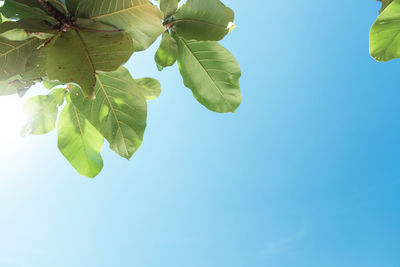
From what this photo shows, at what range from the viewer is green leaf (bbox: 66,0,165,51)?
93 cm

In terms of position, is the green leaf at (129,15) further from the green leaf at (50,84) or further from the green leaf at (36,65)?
the green leaf at (50,84)

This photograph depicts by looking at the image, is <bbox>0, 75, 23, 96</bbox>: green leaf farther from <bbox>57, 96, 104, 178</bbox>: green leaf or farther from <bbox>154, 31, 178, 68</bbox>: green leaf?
<bbox>154, 31, 178, 68</bbox>: green leaf

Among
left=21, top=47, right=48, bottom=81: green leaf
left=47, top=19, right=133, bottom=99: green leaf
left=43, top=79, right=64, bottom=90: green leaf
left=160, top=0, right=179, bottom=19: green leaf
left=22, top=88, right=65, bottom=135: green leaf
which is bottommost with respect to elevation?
left=47, top=19, right=133, bottom=99: green leaf

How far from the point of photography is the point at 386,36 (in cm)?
131

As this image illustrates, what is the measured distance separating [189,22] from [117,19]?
323mm

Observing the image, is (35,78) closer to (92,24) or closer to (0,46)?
(0,46)

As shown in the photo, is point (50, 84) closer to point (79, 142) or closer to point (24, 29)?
point (79, 142)

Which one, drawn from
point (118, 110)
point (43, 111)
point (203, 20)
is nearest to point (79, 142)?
point (43, 111)

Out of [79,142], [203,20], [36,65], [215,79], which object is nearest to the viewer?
[36,65]

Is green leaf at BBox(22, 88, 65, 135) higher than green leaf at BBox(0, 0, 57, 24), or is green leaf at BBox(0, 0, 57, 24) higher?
green leaf at BBox(22, 88, 65, 135)

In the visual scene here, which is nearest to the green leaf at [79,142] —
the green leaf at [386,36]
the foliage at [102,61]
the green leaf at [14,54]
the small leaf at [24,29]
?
the foliage at [102,61]

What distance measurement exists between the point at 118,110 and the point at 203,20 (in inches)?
18.7

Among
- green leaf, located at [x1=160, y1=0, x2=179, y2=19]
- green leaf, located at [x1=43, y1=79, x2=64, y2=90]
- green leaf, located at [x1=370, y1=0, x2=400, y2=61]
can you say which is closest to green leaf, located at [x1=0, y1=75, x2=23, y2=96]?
green leaf, located at [x1=43, y1=79, x2=64, y2=90]

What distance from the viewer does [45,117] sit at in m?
1.58
